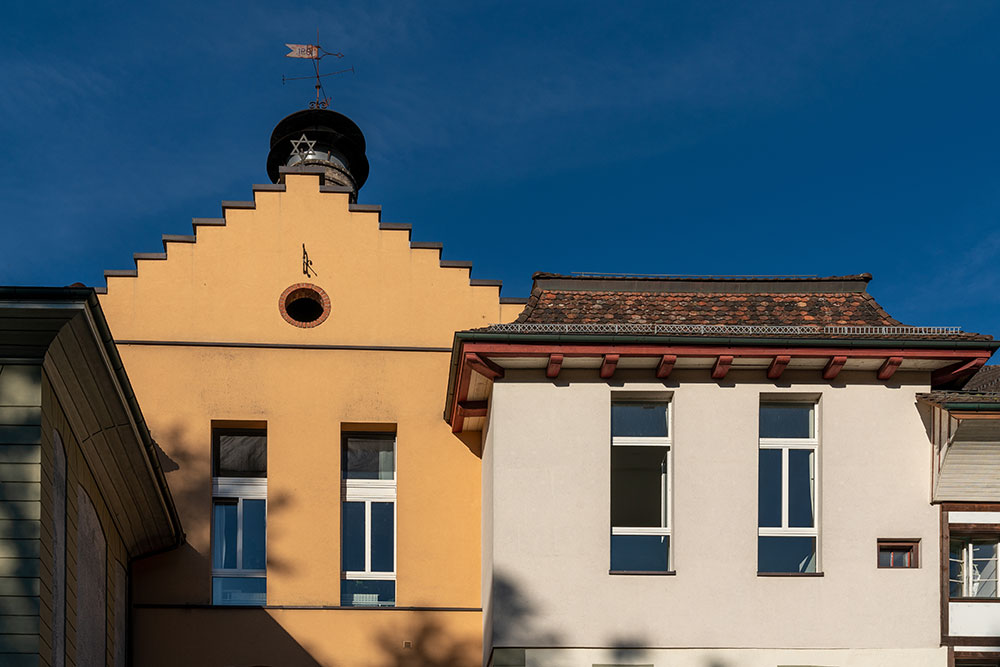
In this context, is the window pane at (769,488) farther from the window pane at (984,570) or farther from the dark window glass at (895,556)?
the window pane at (984,570)

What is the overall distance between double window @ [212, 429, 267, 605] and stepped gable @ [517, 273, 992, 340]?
452 cm

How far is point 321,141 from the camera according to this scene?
24.8 metres

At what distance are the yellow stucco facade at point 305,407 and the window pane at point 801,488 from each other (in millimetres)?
4687

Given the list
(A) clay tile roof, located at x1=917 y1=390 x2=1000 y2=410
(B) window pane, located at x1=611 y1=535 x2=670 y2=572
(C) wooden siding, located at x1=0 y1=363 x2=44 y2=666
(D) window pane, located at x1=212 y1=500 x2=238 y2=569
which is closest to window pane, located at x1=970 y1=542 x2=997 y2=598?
(A) clay tile roof, located at x1=917 y1=390 x2=1000 y2=410

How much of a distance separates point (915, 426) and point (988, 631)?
8.24 feet

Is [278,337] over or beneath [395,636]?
over

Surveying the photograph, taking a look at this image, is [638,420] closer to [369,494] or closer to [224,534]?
[369,494]

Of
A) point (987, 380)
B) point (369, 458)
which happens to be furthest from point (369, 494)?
point (987, 380)

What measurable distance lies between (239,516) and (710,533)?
22.5 feet

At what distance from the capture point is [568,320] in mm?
17016

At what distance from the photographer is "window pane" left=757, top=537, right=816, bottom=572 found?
1583 cm

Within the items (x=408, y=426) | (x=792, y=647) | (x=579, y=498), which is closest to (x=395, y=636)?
(x=408, y=426)

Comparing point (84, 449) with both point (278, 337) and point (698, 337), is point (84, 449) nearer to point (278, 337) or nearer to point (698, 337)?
point (278, 337)

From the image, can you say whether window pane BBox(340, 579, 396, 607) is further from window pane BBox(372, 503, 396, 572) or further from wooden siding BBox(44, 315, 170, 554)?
wooden siding BBox(44, 315, 170, 554)
